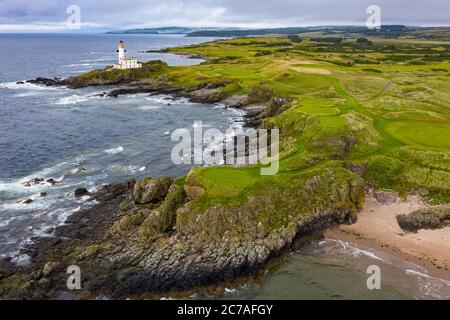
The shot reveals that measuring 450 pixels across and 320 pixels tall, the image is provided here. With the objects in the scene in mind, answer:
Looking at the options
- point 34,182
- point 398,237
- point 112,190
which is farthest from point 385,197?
point 34,182

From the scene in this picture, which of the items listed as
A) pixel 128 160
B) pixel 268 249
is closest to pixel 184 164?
pixel 128 160

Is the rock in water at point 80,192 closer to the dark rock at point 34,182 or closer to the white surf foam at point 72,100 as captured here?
the dark rock at point 34,182

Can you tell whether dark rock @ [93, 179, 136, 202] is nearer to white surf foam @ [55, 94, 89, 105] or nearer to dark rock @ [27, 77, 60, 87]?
white surf foam @ [55, 94, 89, 105]

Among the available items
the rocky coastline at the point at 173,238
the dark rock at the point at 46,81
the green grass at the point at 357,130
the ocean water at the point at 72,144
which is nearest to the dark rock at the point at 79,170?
the ocean water at the point at 72,144

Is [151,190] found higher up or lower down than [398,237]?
higher up

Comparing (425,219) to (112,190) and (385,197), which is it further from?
(112,190)

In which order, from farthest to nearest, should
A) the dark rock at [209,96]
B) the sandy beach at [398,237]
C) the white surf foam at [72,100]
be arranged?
the white surf foam at [72,100] < the dark rock at [209,96] < the sandy beach at [398,237]
